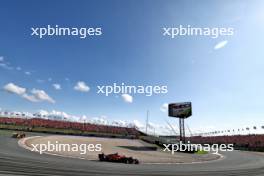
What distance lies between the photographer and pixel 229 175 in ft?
92.8

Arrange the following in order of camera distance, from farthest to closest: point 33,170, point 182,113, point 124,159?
point 182,113 → point 124,159 → point 33,170

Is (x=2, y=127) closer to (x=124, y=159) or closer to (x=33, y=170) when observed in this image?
(x=124, y=159)

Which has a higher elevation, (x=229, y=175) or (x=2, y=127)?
(x=2, y=127)

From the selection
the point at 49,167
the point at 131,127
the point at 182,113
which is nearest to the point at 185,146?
the point at 182,113

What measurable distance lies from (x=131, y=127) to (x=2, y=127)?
2372 inches

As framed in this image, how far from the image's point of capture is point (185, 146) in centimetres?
5584

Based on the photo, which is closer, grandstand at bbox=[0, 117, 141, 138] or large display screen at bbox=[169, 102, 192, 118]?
large display screen at bbox=[169, 102, 192, 118]

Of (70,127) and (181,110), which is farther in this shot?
(70,127)

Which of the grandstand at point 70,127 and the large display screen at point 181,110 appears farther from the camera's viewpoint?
the grandstand at point 70,127

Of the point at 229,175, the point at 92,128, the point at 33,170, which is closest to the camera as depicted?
the point at 33,170

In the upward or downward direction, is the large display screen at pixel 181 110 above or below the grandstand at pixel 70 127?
above

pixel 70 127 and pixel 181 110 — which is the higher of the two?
pixel 181 110

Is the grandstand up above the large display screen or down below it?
below

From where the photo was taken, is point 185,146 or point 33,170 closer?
point 33,170
